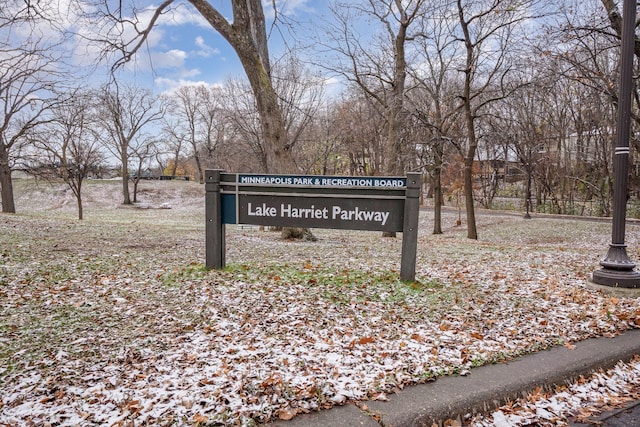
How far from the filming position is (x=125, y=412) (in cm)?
251

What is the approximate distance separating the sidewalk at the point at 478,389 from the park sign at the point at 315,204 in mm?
2257

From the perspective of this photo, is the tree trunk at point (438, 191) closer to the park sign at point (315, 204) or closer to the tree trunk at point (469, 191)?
the tree trunk at point (469, 191)

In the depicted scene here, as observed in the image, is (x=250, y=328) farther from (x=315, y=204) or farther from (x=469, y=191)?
(x=469, y=191)

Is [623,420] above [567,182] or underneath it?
underneath

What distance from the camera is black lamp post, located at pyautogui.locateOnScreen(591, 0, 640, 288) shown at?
525 centimetres

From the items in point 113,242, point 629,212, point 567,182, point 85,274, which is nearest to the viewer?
point 85,274

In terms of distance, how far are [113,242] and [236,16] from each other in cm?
681

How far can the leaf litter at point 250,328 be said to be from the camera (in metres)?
2.71

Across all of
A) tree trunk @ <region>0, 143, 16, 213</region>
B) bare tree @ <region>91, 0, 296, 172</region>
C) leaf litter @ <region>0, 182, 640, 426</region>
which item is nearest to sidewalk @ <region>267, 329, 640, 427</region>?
leaf litter @ <region>0, 182, 640, 426</region>

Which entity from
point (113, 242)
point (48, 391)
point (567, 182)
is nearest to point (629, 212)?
point (567, 182)

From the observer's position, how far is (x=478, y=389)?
2.93 metres

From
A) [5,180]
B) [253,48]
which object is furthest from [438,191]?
[5,180]

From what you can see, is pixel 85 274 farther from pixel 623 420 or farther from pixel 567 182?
pixel 567 182

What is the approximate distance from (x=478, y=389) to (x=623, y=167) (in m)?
4.42
